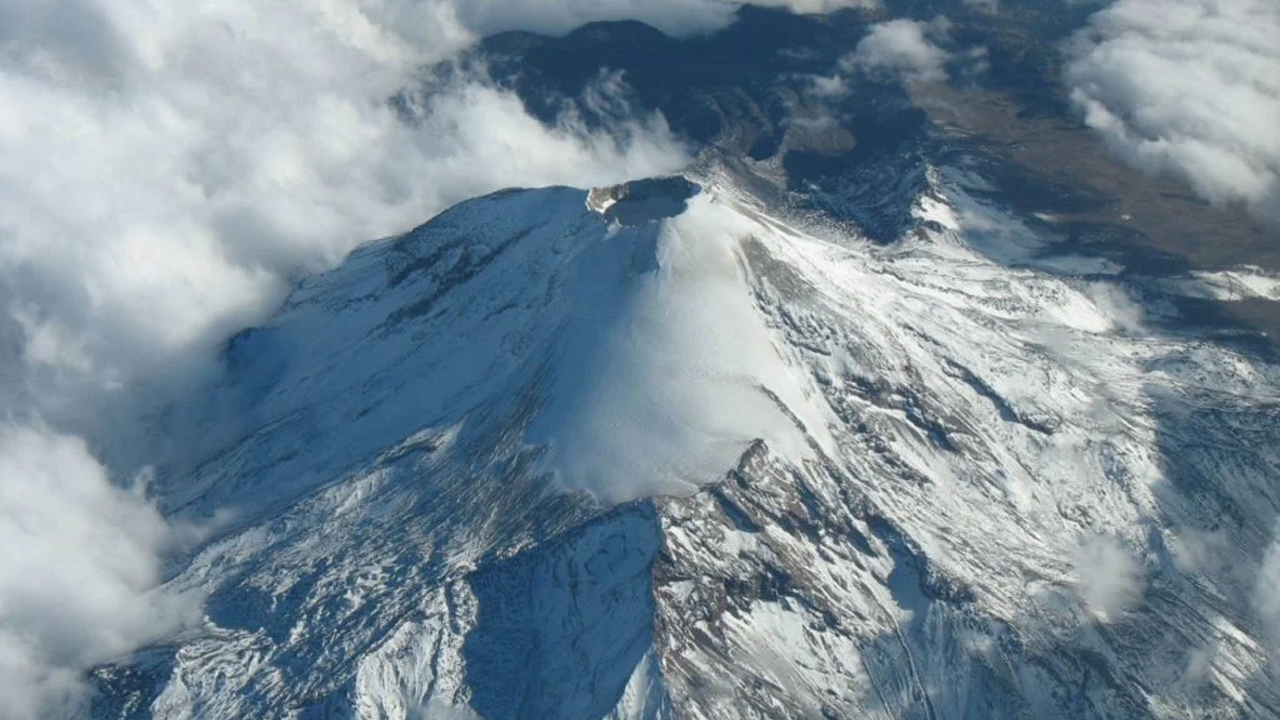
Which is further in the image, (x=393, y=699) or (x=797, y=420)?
(x=797, y=420)

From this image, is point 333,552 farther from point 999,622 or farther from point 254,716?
point 999,622

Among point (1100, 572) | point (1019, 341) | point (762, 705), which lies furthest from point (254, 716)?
point (1019, 341)

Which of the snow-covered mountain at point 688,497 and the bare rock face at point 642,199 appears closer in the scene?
the snow-covered mountain at point 688,497

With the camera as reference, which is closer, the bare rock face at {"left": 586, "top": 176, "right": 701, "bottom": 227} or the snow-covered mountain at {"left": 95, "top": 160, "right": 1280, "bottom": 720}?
the snow-covered mountain at {"left": 95, "top": 160, "right": 1280, "bottom": 720}

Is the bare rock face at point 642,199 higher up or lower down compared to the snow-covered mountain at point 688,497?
higher up

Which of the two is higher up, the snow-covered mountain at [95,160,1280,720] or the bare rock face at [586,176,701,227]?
the bare rock face at [586,176,701,227]
